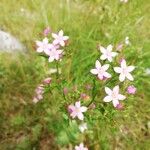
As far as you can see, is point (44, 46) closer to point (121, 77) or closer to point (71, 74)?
point (121, 77)

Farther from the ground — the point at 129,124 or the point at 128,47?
the point at 128,47

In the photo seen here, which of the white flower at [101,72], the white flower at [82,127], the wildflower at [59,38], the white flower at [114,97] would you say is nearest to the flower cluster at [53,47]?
the wildflower at [59,38]

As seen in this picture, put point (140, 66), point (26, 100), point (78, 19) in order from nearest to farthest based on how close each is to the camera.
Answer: point (26, 100) → point (140, 66) → point (78, 19)

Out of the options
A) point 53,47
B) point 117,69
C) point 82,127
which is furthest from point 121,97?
point 82,127

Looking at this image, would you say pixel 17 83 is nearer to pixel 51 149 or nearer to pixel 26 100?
pixel 26 100

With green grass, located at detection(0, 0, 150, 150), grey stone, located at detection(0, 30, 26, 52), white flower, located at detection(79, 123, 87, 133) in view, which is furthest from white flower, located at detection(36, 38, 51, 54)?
grey stone, located at detection(0, 30, 26, 52)

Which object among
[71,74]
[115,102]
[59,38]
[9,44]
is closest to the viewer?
[115,102]

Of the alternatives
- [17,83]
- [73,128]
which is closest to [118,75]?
[73,128]

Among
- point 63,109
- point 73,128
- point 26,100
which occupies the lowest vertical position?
point 63,109
